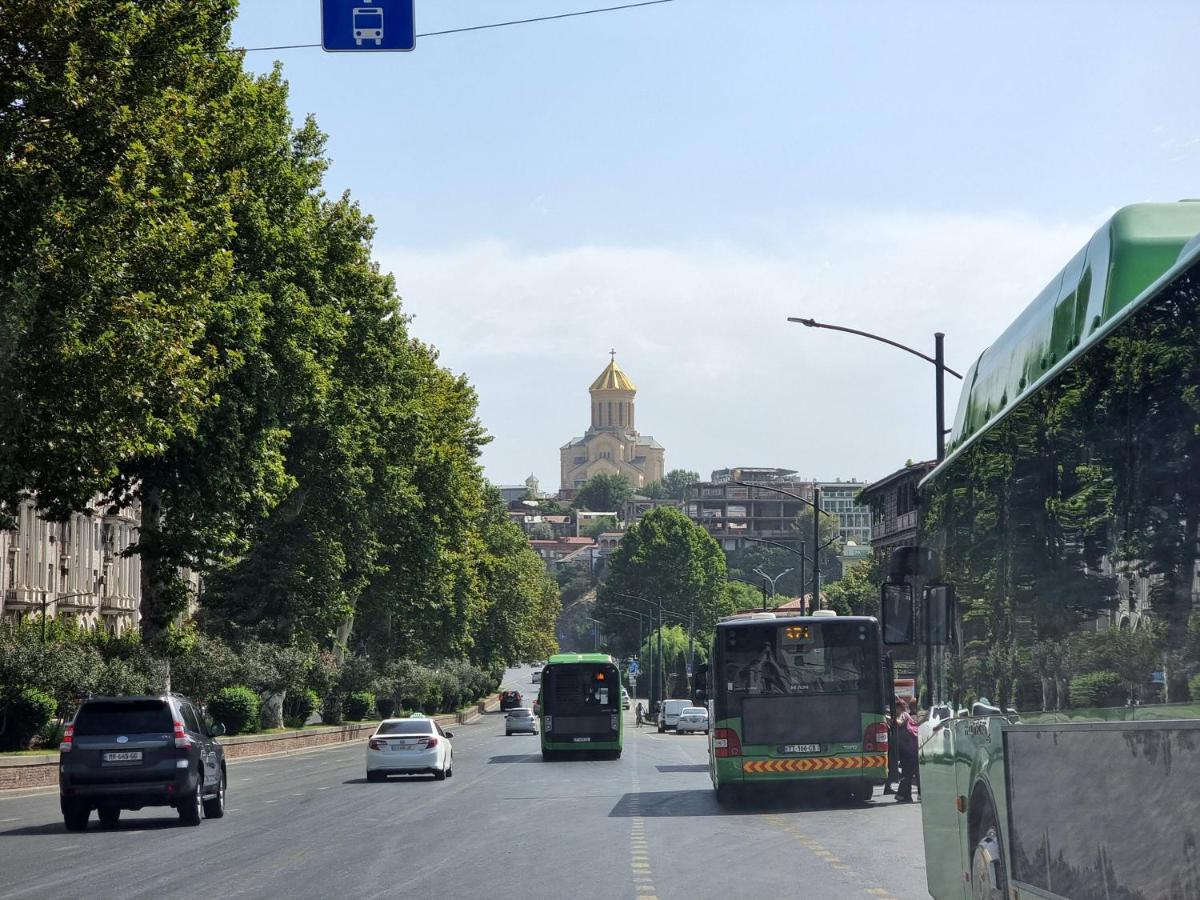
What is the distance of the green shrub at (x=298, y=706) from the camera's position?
66.7 meters

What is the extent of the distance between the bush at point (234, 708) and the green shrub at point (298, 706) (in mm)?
10914

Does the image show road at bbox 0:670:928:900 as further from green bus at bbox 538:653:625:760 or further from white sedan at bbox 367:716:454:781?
green bus at bbox 538:653:625:760

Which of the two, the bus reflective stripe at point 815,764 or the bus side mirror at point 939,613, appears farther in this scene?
the bus reflective stripe at point 815,764

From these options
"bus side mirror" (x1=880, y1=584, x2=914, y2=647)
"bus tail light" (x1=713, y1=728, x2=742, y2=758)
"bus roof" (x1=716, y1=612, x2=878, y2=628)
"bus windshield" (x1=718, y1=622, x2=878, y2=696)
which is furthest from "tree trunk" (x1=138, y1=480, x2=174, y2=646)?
"bus side mirror" (x1=880, y1=584, x2=914, y2=647)

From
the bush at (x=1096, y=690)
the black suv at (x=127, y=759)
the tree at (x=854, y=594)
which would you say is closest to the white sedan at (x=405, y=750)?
the black suv at (x=127, y=759)

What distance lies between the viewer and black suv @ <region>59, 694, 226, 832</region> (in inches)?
926

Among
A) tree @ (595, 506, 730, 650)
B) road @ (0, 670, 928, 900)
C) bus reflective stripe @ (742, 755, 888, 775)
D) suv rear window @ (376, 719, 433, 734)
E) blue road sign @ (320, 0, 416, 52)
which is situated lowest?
road @ (0, 670, 928, 900)

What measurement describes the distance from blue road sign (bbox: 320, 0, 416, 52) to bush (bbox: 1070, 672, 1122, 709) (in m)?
9.98

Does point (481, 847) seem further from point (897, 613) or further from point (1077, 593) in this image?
point (1077, 593)

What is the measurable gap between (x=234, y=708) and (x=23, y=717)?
595 inches

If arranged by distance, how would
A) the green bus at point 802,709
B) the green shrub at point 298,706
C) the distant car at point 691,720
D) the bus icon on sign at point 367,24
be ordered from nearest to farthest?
the bus icon on sign at point 367,24 < the green bus at point 802,709 < the green shrub at point 298,706 < the distant car at point 691,720

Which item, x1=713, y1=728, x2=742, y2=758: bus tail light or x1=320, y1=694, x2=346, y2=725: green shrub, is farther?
x1=320, y1=694, x2=346, y2=725: green shrub

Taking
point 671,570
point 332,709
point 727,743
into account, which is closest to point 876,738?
point 727,743

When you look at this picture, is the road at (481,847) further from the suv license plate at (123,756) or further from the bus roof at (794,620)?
the bus roof at (794,620)
